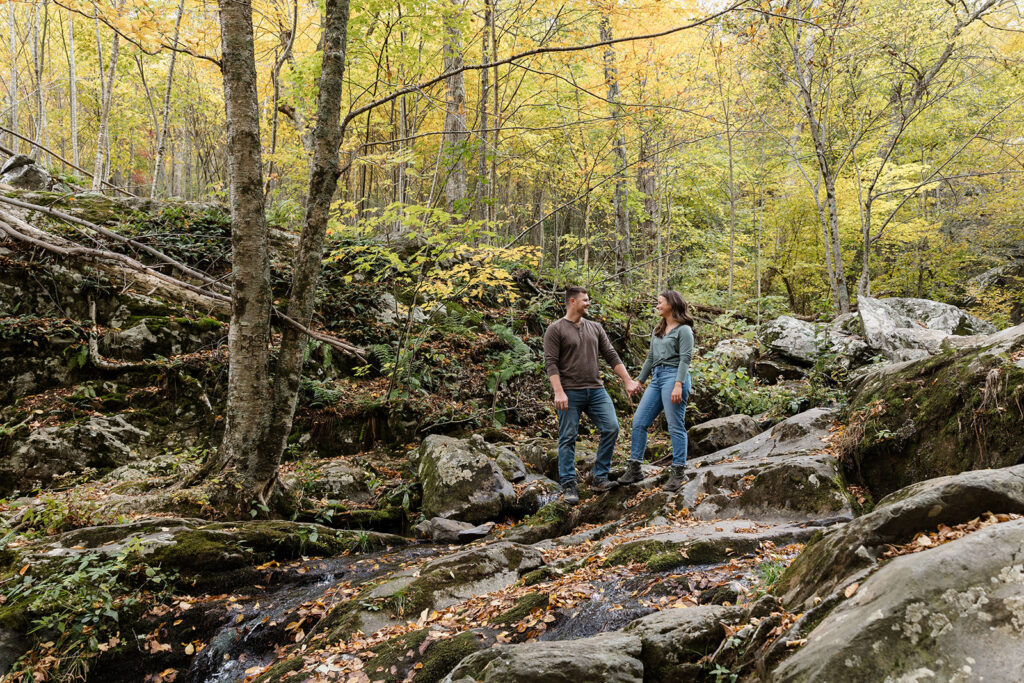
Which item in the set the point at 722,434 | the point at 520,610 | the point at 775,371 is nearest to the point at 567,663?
the point at 520,610

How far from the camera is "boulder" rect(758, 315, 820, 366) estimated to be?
11.2 m

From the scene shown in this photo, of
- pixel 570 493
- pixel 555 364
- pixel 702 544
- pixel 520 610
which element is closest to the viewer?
pixel 520 610

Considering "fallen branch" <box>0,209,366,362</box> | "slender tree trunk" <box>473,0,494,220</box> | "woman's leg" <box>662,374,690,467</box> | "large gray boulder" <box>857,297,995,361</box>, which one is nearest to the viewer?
"woman's leg" <box>662,374,690,467</box>

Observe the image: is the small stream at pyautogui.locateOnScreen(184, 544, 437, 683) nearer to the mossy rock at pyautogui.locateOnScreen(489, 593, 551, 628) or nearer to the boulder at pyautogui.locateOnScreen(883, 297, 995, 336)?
the mossy rock at pyautogui.locateOnScreen(489, 593, 551, 628)

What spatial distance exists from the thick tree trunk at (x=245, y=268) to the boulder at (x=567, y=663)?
12.8ft

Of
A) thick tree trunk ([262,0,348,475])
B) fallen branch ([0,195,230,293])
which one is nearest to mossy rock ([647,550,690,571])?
thick tree trunk ([262,0,348,475])

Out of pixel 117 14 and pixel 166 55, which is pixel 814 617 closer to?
pixel 117 14

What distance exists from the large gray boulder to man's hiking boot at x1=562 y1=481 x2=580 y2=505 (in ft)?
22.7

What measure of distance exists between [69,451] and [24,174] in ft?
23.8

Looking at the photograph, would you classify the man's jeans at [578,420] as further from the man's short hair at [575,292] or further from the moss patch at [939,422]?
the moss patch at [939,422]

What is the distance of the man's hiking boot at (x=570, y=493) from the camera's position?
5.96 meters

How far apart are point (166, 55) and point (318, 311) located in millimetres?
13082

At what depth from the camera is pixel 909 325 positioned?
1070cm

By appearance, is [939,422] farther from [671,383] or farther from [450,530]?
[450,530]
